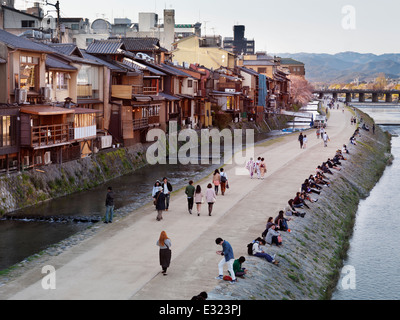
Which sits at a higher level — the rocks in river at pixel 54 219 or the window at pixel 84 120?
the window at pixel 84 120

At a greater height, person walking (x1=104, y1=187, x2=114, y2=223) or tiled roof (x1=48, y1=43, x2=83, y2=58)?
tiled roof (x1=48, y1=43, x2=83, y2=58)

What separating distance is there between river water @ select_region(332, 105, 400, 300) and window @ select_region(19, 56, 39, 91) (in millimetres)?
22319

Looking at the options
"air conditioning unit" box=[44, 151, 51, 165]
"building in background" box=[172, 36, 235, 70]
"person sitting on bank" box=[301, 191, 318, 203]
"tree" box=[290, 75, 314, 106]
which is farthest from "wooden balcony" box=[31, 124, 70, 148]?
"tree" box=[290, 75, 314, 106]

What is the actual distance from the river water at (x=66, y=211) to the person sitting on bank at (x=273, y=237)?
9112mm

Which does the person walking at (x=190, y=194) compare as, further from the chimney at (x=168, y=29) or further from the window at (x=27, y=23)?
the chimney at (x=168, y=29)

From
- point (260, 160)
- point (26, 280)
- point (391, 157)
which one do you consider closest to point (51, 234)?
point (26, 280)

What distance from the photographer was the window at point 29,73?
37469 millimetres

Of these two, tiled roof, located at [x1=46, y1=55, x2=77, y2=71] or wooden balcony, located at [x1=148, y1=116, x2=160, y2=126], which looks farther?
wooden balcony, located at [x1=148, y1=116, x2=160, y2=126]

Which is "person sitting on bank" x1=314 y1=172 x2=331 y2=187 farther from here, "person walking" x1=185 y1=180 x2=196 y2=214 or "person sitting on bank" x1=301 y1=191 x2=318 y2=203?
"person walking" x1=185 y1=180 x2=196 y2=214

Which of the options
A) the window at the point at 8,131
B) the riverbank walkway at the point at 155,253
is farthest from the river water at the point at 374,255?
the window at the point at 8,131

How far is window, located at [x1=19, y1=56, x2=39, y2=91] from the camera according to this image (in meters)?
37.5

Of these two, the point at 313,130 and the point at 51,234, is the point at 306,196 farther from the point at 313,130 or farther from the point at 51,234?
the point at 313,130

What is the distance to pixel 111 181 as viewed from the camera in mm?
45062

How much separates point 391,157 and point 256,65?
2117 inches
